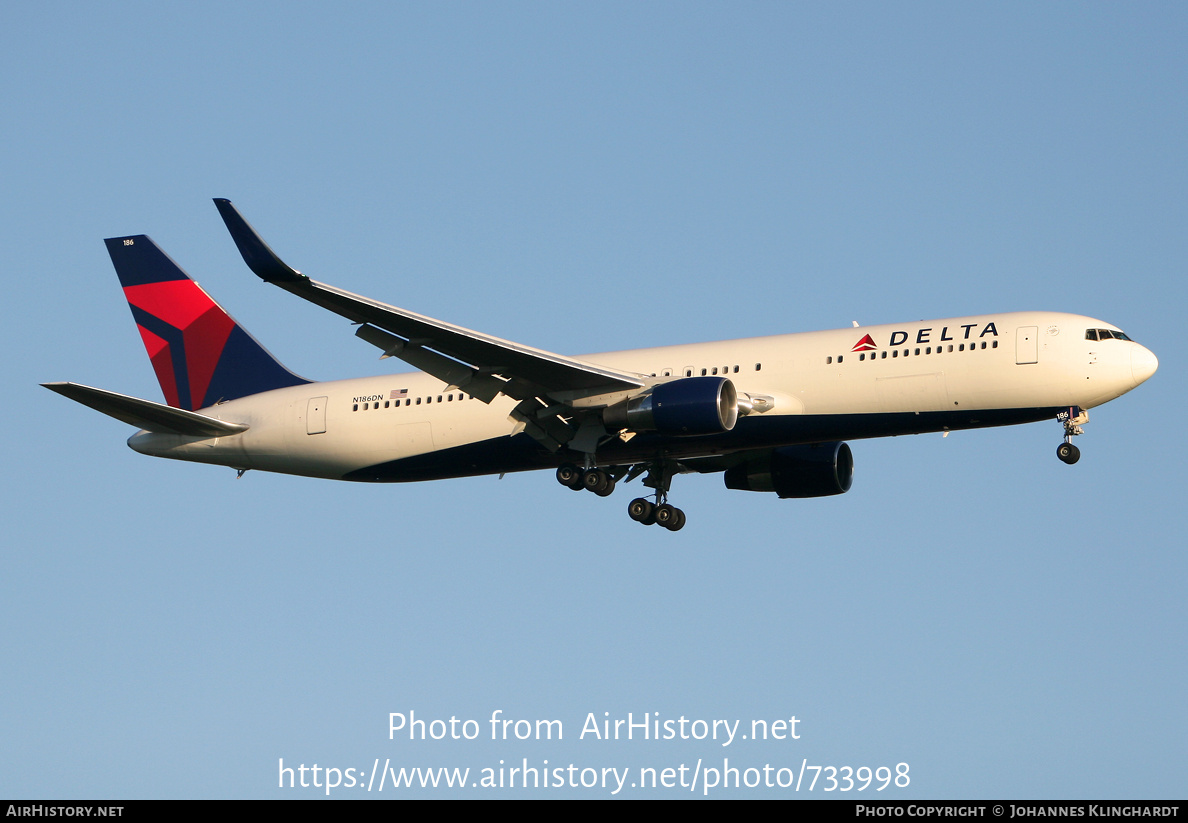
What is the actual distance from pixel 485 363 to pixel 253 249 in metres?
7.64

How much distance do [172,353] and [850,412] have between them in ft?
70.4

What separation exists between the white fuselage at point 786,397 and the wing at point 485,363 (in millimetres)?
648

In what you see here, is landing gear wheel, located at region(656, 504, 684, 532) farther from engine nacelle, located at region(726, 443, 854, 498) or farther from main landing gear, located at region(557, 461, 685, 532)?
engine nacelle, located at region(726, 443, 854, 498)

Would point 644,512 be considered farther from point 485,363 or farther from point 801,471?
point 485,363

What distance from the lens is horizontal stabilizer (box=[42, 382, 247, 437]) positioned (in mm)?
38406

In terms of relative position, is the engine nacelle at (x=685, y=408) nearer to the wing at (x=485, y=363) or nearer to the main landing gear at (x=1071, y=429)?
the wing at (x=485, y=363)

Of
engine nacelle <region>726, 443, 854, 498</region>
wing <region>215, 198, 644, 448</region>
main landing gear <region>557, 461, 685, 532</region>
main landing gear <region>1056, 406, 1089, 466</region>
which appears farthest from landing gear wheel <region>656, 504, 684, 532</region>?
main landing gear <region>1056, 406, 1089, 466</region>

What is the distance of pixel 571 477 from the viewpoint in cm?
3975

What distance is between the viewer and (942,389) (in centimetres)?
3616

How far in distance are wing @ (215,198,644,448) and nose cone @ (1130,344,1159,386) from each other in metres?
12.0

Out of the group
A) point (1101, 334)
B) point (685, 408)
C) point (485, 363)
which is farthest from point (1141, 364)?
point (485, 363)

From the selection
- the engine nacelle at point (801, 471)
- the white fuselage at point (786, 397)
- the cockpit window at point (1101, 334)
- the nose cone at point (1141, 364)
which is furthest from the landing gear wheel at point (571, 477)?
the nose cone at point (1141, 364)

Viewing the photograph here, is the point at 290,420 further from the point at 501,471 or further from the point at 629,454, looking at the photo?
the point at 629,454
